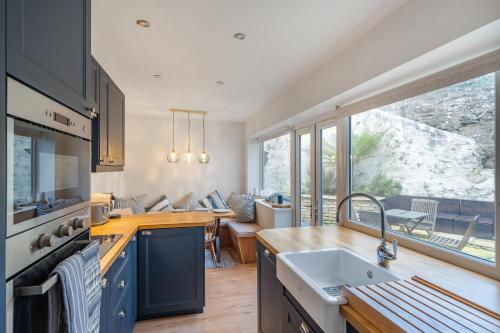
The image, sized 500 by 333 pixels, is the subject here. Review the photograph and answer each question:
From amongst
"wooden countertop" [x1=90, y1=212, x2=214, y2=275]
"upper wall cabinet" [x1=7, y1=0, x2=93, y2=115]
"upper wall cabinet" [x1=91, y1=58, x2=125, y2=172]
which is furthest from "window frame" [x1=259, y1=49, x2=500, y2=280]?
"upper wall cabinet" [x1=91, y1=58, x2=125, y2=172]

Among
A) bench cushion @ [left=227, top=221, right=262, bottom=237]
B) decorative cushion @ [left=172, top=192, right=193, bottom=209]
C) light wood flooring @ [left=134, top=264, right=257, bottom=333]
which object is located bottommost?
light wood flooring @ [left=134, top=264, right=257, bottom=333]

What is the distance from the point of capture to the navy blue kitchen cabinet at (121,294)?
1457 millimetres

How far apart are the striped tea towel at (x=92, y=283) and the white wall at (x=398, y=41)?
1914mm

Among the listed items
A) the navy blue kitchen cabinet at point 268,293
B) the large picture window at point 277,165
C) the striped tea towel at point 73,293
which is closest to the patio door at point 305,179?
the large picture window at point 277,165

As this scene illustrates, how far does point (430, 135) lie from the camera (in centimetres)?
165

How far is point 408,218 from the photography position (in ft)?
5.89

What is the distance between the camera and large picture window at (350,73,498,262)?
1.33m

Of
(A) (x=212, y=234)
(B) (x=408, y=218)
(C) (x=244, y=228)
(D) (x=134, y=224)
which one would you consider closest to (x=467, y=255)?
(B) (x=408, y=218)

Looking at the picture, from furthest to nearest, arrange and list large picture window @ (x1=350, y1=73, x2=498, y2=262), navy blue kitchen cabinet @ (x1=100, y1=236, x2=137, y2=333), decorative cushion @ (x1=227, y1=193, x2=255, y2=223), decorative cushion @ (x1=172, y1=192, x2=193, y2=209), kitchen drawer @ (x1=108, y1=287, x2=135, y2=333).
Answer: decorative cushion @ (x1=172, y1=192, x2=193, y2=209), decorative cushion @ (x1=227, y1=193, x2=255, y2=223), kitchen drawer @ (x1=108, y1=287, x2=135, y2=333), navy blue kitchen cabinet @ (x1=100, y1=236, x2=137, y2=333), large picture window @ (x1=350, y1=73, x2=498, y2=262)

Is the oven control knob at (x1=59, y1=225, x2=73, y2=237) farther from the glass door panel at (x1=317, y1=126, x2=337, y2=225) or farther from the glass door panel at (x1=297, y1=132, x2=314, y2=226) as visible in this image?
the glass door panel at (x1=297, y1=132, x2=314, y2=226)

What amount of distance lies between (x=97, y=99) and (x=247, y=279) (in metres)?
2.66

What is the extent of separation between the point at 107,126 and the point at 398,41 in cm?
228

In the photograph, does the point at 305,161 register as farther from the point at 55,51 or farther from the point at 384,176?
the point at 55,51

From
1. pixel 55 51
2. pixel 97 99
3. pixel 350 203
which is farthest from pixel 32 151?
pixel 350 203
